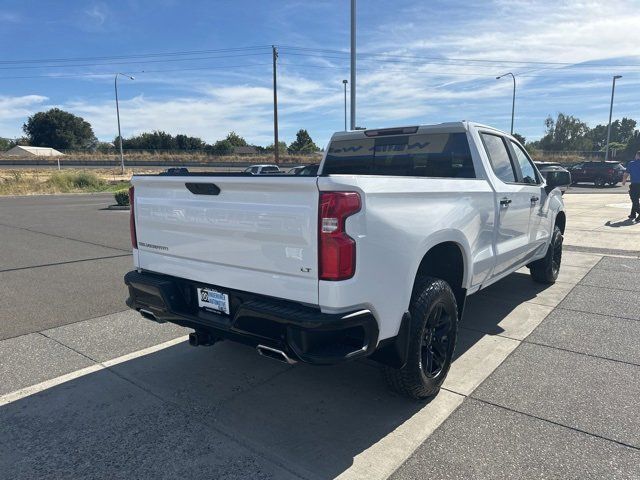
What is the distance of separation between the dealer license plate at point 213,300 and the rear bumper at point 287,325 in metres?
0.03

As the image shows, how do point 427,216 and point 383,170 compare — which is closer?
point 427,216

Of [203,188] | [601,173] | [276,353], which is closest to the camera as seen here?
[276,353]

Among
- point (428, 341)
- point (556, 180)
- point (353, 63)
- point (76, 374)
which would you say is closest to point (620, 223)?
point (556, 180)

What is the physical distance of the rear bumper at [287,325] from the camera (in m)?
2.54

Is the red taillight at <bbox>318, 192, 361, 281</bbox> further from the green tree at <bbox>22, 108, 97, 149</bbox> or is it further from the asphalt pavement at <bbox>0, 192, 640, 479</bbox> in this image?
the green tree at <bbox>22, 108, 97, 149</bbox>

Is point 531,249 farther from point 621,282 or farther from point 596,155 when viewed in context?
point 596,155

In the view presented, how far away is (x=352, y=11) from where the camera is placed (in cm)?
1514

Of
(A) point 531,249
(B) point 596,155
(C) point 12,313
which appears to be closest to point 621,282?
(A) point 531,249

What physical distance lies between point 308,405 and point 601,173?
3233cm

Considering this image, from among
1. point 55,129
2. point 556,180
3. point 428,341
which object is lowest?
point 428,341

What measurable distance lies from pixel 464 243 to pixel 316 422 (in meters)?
1.67

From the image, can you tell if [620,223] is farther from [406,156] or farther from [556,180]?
[406,156]

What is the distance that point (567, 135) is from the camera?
97625 millimetres

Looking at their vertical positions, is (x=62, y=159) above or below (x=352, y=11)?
below
